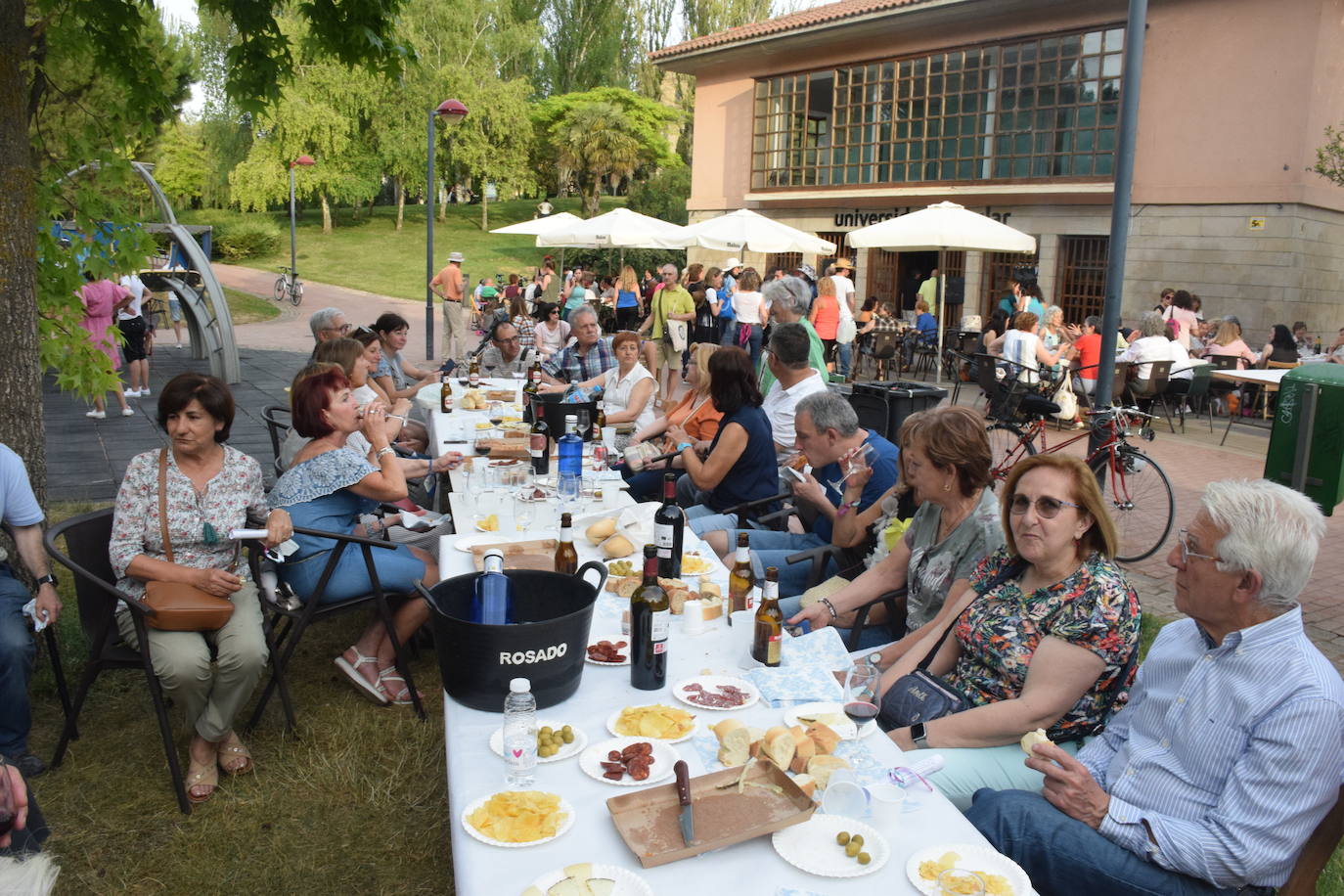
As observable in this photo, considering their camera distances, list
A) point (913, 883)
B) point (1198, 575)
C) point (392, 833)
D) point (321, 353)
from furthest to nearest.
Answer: point (321, 353), point (392, 833), point (1198, 575), point (913, 883)

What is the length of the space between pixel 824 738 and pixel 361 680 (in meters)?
2.55

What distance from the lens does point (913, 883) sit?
1818 mm

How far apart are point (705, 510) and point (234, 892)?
2.97 m

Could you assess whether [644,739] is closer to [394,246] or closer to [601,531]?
[601,531]

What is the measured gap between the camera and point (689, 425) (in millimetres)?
6227

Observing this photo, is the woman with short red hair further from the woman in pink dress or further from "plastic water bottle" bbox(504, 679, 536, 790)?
the woman in pink dress

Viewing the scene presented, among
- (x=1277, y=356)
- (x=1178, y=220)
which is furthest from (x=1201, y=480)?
(x=1178, y=220)

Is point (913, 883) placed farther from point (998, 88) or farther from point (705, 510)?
point (998, 88)

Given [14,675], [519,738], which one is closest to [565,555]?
[519,738]

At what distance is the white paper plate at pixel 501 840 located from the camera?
1.88 meters

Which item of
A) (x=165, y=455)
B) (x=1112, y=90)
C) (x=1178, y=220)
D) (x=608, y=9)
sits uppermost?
(x=608, y=9)

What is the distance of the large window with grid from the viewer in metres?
17.6

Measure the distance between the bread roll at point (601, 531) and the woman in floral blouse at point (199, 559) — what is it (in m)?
1.12

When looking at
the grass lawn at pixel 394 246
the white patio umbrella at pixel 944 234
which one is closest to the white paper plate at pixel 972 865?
the white patio umbrella at pixel 944 234
